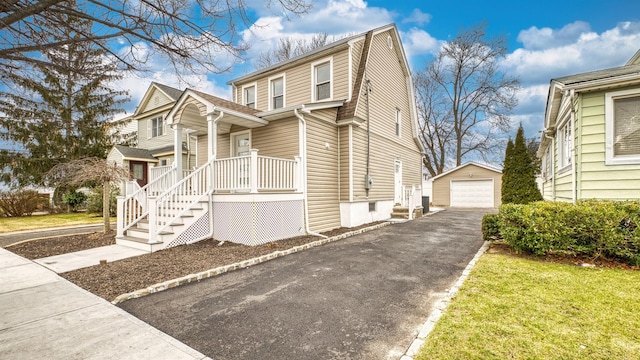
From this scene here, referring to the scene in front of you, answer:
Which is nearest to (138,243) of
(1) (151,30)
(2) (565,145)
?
(1) (151,30)

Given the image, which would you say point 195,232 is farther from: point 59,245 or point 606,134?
point 606,134

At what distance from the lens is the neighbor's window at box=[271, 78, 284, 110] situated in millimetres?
12091

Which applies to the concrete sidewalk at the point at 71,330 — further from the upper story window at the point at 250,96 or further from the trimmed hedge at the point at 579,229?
the upper story window at the point at 250,96

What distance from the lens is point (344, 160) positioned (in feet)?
33.8

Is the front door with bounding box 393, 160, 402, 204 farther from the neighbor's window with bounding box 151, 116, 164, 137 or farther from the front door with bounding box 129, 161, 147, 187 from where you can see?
the front door with bounding box 129, 161, 147, 187

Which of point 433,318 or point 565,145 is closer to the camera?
point 433,318

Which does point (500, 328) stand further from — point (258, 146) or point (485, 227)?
point (258, 146)

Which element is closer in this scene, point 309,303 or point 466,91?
point 309,303

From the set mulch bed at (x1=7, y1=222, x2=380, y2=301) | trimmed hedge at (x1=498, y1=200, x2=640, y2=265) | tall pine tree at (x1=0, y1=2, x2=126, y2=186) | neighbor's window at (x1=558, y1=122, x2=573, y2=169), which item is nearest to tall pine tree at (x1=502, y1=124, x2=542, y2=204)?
neighbor's window at (x1=558, y1=122, x2=573, y2=169)

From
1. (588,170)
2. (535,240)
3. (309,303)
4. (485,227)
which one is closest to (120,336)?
(309,303)

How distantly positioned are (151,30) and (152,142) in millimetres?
17384

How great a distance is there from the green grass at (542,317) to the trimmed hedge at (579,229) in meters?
0.60

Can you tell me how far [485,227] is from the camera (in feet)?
23.3

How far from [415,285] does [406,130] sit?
12.1 m
